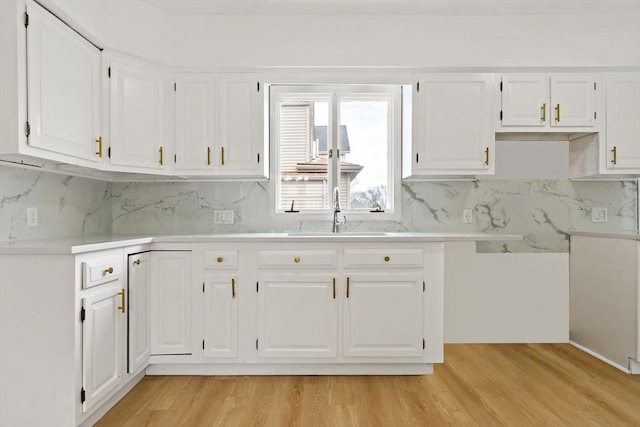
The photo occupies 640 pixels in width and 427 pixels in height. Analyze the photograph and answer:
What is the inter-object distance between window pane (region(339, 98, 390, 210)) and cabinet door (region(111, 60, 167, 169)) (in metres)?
1.43

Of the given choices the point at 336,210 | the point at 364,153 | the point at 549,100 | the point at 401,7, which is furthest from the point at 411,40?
the point at 336,210

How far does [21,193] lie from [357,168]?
2.30 meters

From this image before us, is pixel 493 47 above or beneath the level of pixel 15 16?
above

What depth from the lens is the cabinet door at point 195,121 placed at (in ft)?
9.25

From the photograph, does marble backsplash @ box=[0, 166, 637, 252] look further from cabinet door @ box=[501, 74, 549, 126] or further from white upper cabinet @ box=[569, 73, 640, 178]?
cabinet door @ box=[501, 74, 549, 126]

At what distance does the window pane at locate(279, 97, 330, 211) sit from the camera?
322 centimetres

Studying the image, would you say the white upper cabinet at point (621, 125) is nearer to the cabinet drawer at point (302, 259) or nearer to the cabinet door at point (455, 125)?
the cabinet door at point (455, 125)

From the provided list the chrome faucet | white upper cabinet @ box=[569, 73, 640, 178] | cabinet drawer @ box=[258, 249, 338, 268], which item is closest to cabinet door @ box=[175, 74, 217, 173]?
cabinet drawer @ box=[258, 249, 338, 268]

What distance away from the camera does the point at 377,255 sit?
2.53 meters

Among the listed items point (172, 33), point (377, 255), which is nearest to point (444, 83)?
point (377, 255)

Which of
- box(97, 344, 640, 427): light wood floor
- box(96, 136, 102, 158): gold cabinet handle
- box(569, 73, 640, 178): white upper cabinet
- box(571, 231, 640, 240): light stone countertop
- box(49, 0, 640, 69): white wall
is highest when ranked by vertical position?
box(49, 0, 640, 69): white wall

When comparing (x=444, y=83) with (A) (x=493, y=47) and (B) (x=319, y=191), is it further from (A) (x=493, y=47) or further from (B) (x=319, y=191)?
(B) (x=319, y=191)

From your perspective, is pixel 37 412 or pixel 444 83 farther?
pixel 444 83

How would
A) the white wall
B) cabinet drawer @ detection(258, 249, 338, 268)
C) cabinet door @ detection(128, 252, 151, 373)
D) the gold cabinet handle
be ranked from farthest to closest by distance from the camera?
the white wall → cabinet drawer @ detection(258, 249, 338, 268) → the gold cabinet handle → cabinet door @ detection(128, 252, 151, 373)
